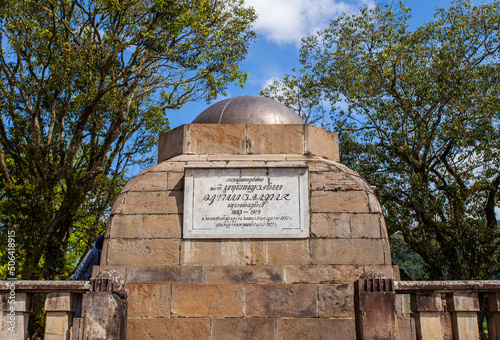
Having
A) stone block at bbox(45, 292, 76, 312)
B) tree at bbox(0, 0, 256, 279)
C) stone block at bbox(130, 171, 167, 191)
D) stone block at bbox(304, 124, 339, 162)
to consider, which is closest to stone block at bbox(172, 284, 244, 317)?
stone block at bbox(45, 292, 76, 312)

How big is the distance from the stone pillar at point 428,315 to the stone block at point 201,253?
9.45 ft

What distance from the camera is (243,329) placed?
6.93 meters

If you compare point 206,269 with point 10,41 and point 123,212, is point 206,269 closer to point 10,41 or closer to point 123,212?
point 123,212

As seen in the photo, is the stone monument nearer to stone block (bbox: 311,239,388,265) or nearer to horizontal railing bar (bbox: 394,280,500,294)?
stone block (bbox: 311,239,388,265)

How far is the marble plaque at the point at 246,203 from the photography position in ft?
24.5

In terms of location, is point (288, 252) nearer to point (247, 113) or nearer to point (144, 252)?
point (144, 252)

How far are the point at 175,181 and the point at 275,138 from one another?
188 centimetres

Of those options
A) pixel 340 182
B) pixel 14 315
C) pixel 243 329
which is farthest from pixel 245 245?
pixel 14 315

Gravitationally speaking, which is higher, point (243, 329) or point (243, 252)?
point (243, 252)

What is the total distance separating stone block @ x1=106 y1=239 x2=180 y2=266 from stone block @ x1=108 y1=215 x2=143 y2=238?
0.31ft

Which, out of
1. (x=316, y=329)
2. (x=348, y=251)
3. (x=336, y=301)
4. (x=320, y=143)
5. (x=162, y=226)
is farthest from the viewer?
(x=320, y=143)

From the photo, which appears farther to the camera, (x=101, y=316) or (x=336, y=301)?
(x=336, y=301)

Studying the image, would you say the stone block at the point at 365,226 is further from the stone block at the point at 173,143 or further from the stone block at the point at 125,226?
the stone block at the point at 125,226

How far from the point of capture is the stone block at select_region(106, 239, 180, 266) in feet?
24.1
